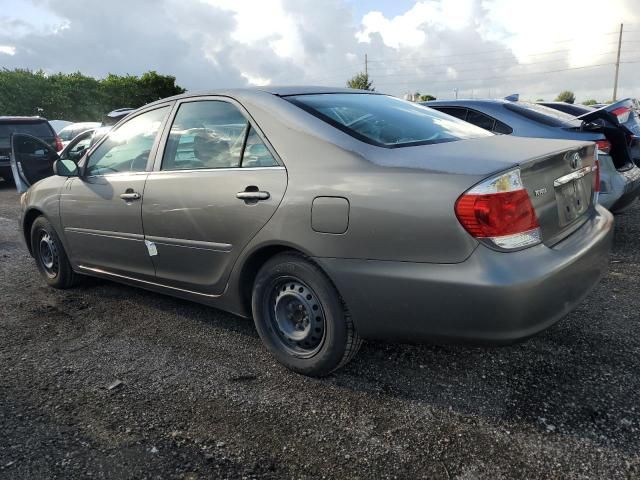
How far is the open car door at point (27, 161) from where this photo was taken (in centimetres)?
534

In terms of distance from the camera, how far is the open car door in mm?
5336

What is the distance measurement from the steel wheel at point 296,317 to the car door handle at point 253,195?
0.45 metres

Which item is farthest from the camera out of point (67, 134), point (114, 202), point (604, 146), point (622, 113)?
point (67, 134)

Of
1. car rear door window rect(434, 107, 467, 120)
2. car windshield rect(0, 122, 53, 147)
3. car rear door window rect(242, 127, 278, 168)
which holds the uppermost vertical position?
car windshield rect(0, 122, 53, 147)

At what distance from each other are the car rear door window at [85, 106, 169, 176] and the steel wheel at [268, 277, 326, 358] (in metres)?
1.42

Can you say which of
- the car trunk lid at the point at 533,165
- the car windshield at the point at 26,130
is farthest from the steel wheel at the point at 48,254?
the car windshield at the point at 26,130

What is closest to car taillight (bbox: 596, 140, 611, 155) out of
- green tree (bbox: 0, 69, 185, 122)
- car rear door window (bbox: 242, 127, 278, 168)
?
car rear door window (bbox: 242, 127, 278, 168)

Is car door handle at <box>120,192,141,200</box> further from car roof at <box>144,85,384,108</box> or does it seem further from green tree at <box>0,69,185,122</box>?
green tree at <box>0,69,185,122</box>

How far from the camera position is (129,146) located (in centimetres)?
370

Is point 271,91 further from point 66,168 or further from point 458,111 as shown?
point 458,111

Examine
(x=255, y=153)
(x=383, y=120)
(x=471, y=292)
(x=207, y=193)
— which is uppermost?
(x=383, y=120)

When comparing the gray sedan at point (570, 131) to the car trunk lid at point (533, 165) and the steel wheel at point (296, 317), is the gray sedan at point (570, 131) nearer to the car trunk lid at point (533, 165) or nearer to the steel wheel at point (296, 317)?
the car trunk lid at point (533, 165)

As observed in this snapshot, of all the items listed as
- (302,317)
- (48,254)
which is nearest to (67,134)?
(48,254)

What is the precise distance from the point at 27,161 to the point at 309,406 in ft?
16.8
